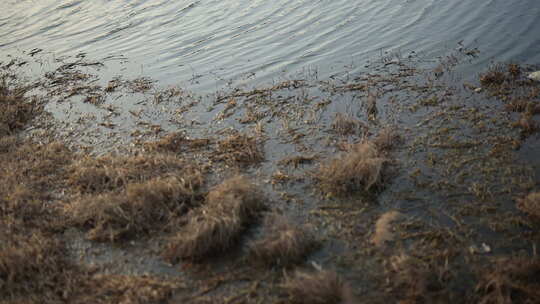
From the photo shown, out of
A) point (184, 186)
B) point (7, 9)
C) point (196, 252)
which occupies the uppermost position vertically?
point (7, 9)

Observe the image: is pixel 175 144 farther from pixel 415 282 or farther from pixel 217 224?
pixel 415 282

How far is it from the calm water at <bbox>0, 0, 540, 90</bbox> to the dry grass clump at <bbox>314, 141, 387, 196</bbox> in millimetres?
5631

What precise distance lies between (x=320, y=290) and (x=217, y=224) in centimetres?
209

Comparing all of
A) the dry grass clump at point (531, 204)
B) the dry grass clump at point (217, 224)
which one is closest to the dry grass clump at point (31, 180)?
the dry grass clump at point (217, 224)

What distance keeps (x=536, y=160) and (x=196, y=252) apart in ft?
21.7

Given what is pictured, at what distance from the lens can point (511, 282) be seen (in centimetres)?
540

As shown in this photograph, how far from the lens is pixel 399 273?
19.2 ft

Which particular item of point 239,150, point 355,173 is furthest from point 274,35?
point 355,173

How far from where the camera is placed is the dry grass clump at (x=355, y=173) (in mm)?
7660

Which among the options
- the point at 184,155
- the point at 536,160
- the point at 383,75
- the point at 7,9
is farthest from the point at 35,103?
the point at 7,9

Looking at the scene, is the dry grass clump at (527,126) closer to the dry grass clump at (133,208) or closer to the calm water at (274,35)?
the calm water at (274,35)

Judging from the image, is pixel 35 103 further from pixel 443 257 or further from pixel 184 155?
pixel 443 257

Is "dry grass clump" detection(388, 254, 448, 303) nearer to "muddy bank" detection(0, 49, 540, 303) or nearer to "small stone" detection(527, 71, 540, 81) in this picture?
"muddy bank" detection(0, 49, 540, 303)

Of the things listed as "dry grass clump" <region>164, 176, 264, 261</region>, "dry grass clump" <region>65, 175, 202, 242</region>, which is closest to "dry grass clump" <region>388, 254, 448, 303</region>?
"dry grass clump" <region>164, 176, 264, 261</region>
